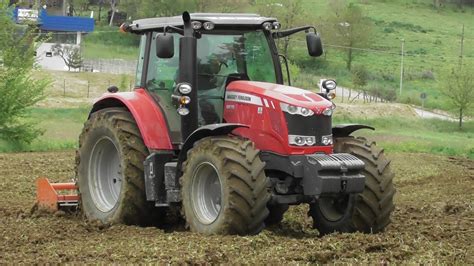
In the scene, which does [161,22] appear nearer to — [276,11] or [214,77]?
[214,77]

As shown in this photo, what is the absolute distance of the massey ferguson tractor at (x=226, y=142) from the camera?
8.57m

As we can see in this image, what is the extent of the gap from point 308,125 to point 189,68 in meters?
1.52

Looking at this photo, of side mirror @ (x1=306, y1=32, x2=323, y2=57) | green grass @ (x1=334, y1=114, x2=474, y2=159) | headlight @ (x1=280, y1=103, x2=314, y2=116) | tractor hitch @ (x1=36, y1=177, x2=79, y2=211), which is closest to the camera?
headlight @ (x1=280, y1=103, x2=314, y2=116)

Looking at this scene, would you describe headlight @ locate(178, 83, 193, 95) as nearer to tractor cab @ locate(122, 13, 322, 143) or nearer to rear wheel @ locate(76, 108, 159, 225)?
tractor cab @ locate(122, 13, 322, 143)

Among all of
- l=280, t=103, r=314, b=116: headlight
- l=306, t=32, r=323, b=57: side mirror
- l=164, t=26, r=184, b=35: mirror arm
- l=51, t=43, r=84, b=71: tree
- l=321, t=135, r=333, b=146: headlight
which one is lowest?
l=51, t=43, r=84, b=71: tree

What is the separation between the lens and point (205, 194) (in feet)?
29.3

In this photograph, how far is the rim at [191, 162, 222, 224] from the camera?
8820 mm

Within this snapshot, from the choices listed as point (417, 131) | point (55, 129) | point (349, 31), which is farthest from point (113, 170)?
point (349, 31)

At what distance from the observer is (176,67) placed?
32.1 ft

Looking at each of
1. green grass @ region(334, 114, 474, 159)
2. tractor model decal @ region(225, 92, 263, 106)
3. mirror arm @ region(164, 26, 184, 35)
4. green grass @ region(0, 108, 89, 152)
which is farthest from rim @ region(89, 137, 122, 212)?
green grass @ region(334, 114, 474, 159)

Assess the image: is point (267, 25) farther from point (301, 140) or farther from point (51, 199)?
point (51, 199)

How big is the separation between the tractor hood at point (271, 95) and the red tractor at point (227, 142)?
0.01m

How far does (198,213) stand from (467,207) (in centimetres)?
491

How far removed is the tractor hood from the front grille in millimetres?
110
